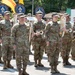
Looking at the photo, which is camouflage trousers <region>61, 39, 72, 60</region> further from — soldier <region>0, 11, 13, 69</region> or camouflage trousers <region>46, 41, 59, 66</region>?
soldier <region>0, 11, 13, 69</region>

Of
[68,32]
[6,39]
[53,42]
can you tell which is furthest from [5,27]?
[68,32]

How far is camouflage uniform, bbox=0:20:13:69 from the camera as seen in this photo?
13395mm

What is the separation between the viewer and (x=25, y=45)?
1187cm

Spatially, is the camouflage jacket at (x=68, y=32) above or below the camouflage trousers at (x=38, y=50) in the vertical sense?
above

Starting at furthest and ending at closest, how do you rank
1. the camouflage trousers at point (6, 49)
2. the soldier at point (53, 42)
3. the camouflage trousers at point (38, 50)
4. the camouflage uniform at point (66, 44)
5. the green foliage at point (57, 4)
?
the green foliage at point (57, 4), the camouflage uniform at point (66, 44), the camouflage trousers at point (38, 50), the camouflage trousers at point (6, 49), the soldier at point (53, 42)

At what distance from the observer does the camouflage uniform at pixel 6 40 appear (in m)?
13.4

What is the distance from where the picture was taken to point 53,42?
1278cm

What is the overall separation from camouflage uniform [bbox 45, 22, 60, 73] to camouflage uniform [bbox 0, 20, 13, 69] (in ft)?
4.83

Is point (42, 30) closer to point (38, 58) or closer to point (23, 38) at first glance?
point (38, 58)

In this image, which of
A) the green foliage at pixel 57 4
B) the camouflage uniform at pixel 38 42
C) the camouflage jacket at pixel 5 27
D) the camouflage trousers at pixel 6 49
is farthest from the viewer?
the green foliage at pixel 57 4

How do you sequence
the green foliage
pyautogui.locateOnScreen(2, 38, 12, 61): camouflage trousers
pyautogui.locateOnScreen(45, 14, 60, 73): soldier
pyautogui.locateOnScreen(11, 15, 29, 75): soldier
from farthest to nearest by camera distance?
the green foliage
pyautogui.locateOnScreen(2, 38, 12, 61): camouflage trousers
pyautogui.locateOnScreen(45, 14, 60, 73): soldier
pyautogui.locateOnScreen(11, 15, 29, 75): soldier

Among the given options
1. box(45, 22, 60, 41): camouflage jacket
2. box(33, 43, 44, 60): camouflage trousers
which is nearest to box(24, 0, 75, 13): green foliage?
box(33, 43, 44, 60): camouflage trousers

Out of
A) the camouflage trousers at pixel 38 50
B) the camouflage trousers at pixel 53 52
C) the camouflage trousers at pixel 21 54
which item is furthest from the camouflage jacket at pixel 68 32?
the camouflage trousers at pixel 21 54

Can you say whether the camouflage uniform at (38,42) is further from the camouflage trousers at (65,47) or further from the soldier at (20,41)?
the soldier at (20,41)
